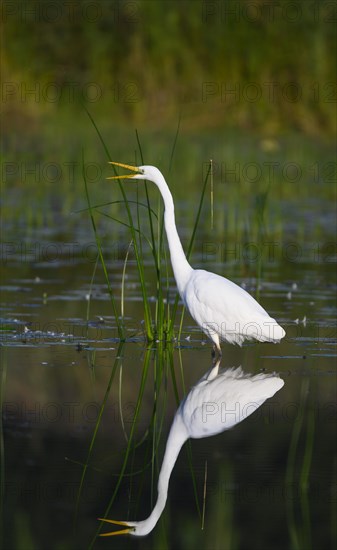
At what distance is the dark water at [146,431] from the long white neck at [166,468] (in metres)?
0.03

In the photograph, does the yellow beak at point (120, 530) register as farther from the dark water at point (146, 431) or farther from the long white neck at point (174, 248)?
the long white neck at point (174, 248)

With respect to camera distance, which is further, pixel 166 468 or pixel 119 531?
pixel 166 468

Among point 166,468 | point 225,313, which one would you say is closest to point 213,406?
point 166,468

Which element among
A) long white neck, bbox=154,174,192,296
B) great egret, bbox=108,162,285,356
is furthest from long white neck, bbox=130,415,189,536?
long white neck, bbox=154,174,192,296

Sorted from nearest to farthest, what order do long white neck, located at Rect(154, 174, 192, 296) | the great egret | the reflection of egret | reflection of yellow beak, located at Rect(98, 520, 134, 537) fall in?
reflection of yellow beak, located at Rect(98, 520, 134, 537), the reflection of egret, the great egret, long white neck, located at Rect(154, 174, 192, 296)

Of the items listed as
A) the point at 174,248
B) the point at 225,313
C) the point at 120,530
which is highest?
the point at 174,248

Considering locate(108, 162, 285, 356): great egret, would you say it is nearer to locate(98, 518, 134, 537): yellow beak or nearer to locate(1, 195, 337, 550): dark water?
locate(1, 195, 337, 550): dark water

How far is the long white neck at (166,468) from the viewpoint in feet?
13.9

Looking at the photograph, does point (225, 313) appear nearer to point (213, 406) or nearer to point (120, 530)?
point (213, 406)

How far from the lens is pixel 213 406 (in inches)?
233

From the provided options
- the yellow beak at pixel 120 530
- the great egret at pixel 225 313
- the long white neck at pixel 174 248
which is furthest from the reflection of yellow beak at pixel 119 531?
the long white neck at pixel 174 248

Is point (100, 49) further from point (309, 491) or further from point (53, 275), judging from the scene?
point (309, 491)

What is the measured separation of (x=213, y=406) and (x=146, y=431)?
1.86ft

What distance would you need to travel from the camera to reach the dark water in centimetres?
424
